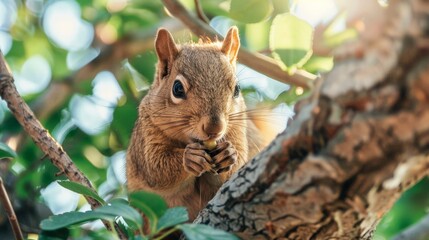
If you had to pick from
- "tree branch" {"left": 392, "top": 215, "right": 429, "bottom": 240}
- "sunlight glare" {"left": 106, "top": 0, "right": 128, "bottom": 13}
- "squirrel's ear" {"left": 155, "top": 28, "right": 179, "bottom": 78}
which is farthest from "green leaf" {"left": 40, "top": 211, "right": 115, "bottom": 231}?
"sunlight glare" {"left": 106, "top": 0, "right": 128, "bottom": 13}

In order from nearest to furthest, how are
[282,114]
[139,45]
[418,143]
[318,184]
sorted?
[418,143] → [318,184] → [282,114] → [139,45]

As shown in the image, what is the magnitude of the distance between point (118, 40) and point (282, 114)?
1.12m

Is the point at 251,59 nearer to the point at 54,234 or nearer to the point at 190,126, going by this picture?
the point at 190,126

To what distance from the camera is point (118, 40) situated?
3.16m

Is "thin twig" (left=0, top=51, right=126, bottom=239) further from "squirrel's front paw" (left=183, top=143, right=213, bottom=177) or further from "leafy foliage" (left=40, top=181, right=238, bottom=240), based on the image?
"leafy foliage" (left=40, top=181, right=238, bottom=240)

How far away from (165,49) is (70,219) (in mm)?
1127

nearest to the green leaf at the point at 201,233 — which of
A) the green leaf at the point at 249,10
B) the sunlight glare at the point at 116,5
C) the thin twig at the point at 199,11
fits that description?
the green leaf at the point at 249,10

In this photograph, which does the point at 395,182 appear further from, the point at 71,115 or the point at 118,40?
the point at 118,40

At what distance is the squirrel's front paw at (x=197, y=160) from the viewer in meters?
1.93

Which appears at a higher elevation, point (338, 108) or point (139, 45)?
point (139, 45)

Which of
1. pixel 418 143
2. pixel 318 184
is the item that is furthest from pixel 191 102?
pixel 418 143

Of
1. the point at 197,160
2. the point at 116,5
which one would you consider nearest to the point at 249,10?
the point at 197,160

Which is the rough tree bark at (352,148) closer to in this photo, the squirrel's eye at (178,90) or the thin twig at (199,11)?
the squirrel's eye at (178,90)

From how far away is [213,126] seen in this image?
6.39ft
